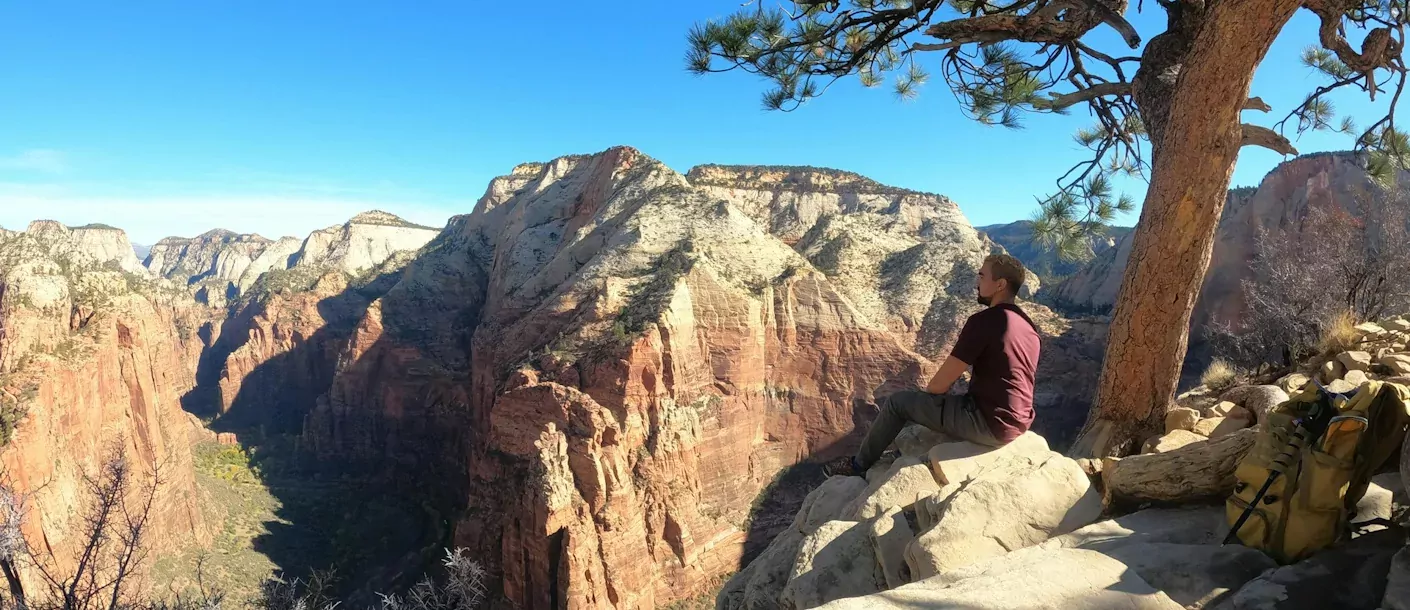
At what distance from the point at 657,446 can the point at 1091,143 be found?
20.2 metres

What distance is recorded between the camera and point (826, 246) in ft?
143

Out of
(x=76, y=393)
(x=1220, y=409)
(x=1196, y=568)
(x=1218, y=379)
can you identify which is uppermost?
(x=1218, y=379)

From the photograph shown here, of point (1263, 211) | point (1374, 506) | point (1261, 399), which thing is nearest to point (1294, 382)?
point (1261, 399)

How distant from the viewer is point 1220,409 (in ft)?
21.9

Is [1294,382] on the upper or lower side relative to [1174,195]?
lower

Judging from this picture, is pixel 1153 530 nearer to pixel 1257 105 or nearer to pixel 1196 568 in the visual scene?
pixel 1196 568

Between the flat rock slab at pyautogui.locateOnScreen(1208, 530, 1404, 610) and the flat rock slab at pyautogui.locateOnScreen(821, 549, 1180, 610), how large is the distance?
0.33 m

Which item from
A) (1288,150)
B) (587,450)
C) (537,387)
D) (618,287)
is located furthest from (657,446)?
(1288,150)

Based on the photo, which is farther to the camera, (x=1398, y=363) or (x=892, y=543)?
(x=1398, y=363)

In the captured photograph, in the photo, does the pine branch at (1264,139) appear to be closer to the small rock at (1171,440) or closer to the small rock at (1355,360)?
the small rock at (1355,360)

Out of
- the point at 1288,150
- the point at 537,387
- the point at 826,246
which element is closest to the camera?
the point at 1288,150

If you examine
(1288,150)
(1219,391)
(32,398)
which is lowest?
(32,398)

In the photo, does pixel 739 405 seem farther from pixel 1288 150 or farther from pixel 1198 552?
pixel 1198 552

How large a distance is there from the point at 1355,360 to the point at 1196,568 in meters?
5.26
